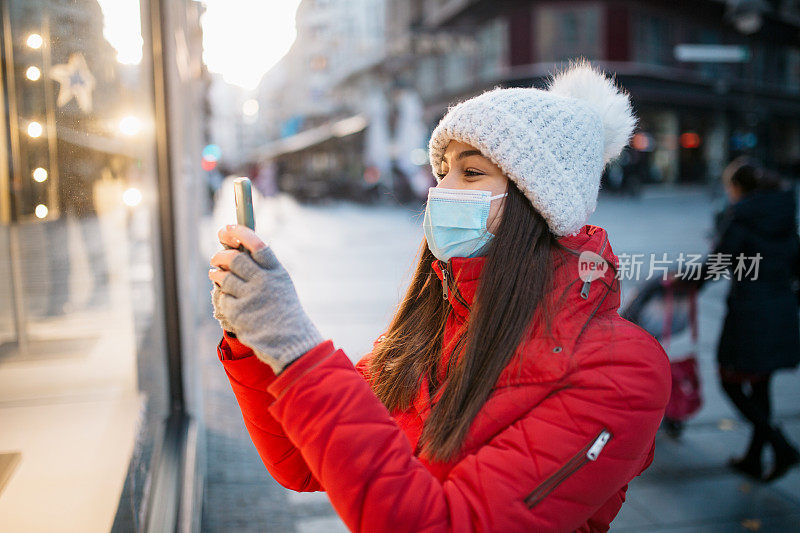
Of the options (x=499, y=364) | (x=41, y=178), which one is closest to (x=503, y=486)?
(x=499, y=364)

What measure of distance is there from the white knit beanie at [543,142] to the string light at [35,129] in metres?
1.01

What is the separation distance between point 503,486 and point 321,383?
0.37 m

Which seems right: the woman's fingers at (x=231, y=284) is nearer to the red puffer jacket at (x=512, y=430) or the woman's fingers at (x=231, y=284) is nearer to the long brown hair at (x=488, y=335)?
the red puffer jacket at (x=512, y=430)

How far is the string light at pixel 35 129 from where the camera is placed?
1.61 meters

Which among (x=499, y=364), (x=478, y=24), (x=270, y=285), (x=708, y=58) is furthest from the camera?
(x=478, y=24)

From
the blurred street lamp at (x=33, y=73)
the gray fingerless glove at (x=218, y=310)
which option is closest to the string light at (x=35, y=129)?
the blurred street lamp at (x=33, y=73)

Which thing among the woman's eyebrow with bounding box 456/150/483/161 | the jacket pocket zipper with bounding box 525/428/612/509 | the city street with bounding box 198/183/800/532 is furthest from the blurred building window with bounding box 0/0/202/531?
the jacket pocket zipper with bounding box 525/428/612/509

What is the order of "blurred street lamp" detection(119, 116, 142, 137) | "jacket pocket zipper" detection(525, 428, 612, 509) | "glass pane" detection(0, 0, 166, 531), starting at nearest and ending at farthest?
"jacket pocket zipper" detection(525, 428, 612, 509), "glass pane" detection(0, 0, 166, 531), "blurred street lamp" detection(119, 116, 142, 137)

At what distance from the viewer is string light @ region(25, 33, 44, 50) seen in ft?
5.23

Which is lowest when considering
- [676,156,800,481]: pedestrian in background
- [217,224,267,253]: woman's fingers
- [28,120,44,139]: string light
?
[676,156,800,481]: pedestrian in background

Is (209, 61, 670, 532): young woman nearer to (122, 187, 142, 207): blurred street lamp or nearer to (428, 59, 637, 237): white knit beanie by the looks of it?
(428, 59, 637, 237): white knit beanie

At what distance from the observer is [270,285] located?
105 cm

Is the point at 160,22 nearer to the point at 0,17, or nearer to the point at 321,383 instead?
the point at 0,17

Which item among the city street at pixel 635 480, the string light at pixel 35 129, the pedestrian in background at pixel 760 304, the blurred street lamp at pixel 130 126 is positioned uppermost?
the blurred street lamp at pixel 130 126
